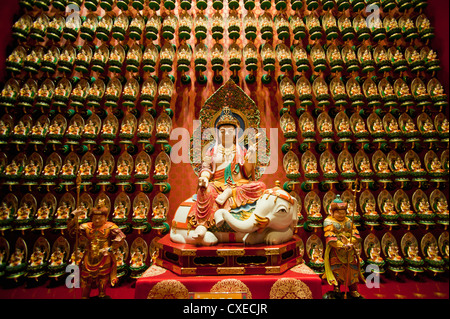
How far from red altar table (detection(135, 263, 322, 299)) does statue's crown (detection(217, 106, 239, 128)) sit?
2222 mm

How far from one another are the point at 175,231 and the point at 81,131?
8.35 ft

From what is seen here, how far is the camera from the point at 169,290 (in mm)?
2574

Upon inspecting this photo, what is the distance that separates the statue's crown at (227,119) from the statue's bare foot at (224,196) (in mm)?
1220

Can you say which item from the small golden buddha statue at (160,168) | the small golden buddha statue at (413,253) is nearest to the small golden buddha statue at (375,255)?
the small golden buddha statue at (413,253)

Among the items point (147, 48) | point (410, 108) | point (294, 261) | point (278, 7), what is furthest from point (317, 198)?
point (147, 48)

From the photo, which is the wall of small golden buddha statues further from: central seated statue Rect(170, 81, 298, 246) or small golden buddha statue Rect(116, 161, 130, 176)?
central seated statue Rect(170, 81, 298, 246)

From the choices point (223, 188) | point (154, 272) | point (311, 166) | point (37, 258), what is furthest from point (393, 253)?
point (37, 258)

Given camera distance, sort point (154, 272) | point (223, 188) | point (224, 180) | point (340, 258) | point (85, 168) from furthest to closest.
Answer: point (85, 168), point (224, 180), point (223, 188), point (154, 272), point (340, 258)

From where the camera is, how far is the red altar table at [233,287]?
2564 millimetres

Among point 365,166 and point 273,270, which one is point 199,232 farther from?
point 365,166

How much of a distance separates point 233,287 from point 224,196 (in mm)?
1012

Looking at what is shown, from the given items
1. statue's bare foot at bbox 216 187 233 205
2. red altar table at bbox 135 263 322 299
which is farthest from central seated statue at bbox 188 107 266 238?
red altar table at bbox 135 263 322 299

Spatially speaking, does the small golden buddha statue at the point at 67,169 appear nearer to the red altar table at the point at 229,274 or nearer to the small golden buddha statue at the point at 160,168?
the small golden buddha statue at the point at 160,168

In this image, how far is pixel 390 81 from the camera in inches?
172
